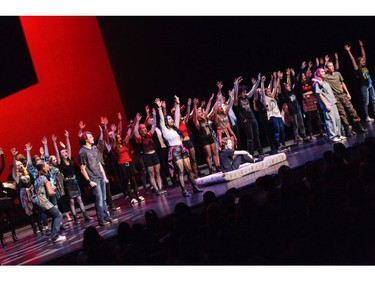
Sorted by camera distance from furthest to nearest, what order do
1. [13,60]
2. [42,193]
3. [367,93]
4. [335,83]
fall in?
[367,93] → [13,60] → [335,83] → [42,193]

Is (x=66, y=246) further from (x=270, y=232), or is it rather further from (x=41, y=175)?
(x=270, y=232)

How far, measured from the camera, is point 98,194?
6555 mm

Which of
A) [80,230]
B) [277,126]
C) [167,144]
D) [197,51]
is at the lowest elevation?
[80,230]

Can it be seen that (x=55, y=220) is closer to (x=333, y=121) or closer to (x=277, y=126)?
(x=333, y=121)

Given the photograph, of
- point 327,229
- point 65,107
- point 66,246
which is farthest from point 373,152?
point 65,107

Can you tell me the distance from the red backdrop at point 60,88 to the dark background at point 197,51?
0.36 m

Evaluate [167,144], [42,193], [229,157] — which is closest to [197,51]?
[167,144]

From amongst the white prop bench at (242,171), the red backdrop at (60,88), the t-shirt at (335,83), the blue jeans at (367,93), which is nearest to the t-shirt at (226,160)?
the white prop bench at (242,171)

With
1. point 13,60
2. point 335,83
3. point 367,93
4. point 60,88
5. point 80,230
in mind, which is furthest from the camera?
point 60,88

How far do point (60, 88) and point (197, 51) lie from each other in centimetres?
303

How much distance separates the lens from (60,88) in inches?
403

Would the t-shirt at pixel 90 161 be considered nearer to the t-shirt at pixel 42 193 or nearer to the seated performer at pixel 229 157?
the t-shirt at pixel 42 193

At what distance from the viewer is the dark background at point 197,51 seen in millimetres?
10828

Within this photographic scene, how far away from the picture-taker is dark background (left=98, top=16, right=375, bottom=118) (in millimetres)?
10828
